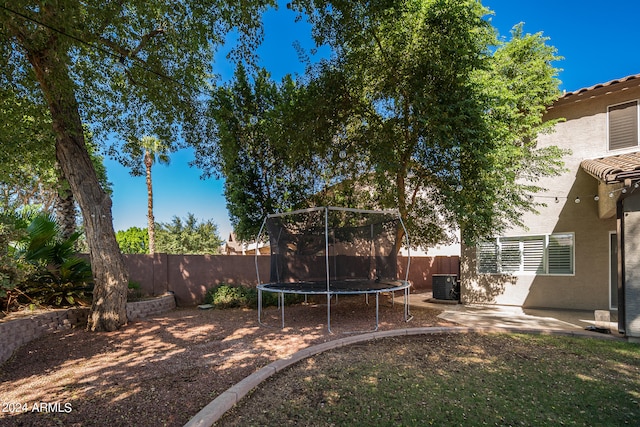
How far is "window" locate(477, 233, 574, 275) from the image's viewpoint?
27.3 ft

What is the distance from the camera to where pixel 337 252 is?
26.9ft

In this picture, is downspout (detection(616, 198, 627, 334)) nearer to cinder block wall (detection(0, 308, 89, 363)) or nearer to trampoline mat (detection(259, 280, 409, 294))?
trampoline mat (detection(259, 280, 409, 294))

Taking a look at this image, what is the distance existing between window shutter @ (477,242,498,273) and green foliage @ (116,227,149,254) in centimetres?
2081

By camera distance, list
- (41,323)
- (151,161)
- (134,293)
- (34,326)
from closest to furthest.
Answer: (34,326) < (41,323) < (134,293) < (151,161)

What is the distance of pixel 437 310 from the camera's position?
8.37m

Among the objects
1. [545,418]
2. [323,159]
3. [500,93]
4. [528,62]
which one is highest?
[528,62]

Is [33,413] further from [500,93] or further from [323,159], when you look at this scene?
[500,93]

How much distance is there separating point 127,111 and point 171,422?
704 centimetres

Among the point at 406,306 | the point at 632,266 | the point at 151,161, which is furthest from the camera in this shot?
the point at 151,161

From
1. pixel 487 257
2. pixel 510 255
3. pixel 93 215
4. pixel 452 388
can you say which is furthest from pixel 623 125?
pixel 93 215

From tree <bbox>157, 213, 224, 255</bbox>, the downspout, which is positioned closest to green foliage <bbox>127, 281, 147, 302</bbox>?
the downspout

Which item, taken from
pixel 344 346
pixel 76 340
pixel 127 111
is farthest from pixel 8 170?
pixel 344 346

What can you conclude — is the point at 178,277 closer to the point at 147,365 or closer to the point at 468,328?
the point at 147,365

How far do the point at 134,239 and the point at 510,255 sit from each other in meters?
22.6
